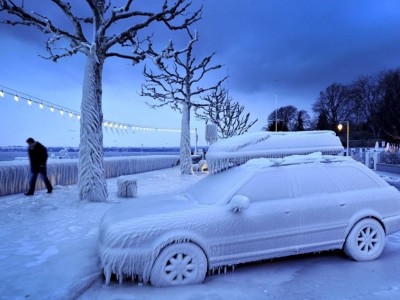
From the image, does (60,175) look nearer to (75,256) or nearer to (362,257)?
(75,256)

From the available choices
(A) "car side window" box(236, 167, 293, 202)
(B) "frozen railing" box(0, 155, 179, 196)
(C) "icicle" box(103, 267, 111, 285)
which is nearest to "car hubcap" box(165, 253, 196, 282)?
(C) "icicle" box(103, 267, 111, 285)

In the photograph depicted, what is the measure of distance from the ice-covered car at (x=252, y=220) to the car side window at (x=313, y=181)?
0.01 metres

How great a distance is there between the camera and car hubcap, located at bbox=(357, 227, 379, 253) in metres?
4.69

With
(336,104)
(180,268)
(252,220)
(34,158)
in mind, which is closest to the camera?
(180,268)

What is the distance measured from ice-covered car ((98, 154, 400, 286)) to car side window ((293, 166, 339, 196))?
1 centimetres

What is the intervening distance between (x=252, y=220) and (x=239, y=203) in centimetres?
32

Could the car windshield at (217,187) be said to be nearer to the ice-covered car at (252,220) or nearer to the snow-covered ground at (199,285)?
the ice-covered car at (252,220)

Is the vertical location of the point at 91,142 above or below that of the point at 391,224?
above

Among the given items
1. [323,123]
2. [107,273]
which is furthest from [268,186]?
[323,123]

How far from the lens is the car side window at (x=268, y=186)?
440 cm

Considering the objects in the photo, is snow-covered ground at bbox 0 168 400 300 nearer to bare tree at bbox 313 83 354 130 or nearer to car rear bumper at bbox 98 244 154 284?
car rear bumper at bbox 98 244 154 284

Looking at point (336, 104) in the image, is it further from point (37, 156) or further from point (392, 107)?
point (37, 156)

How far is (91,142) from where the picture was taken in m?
9.43

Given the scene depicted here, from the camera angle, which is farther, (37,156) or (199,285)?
(37,156)
